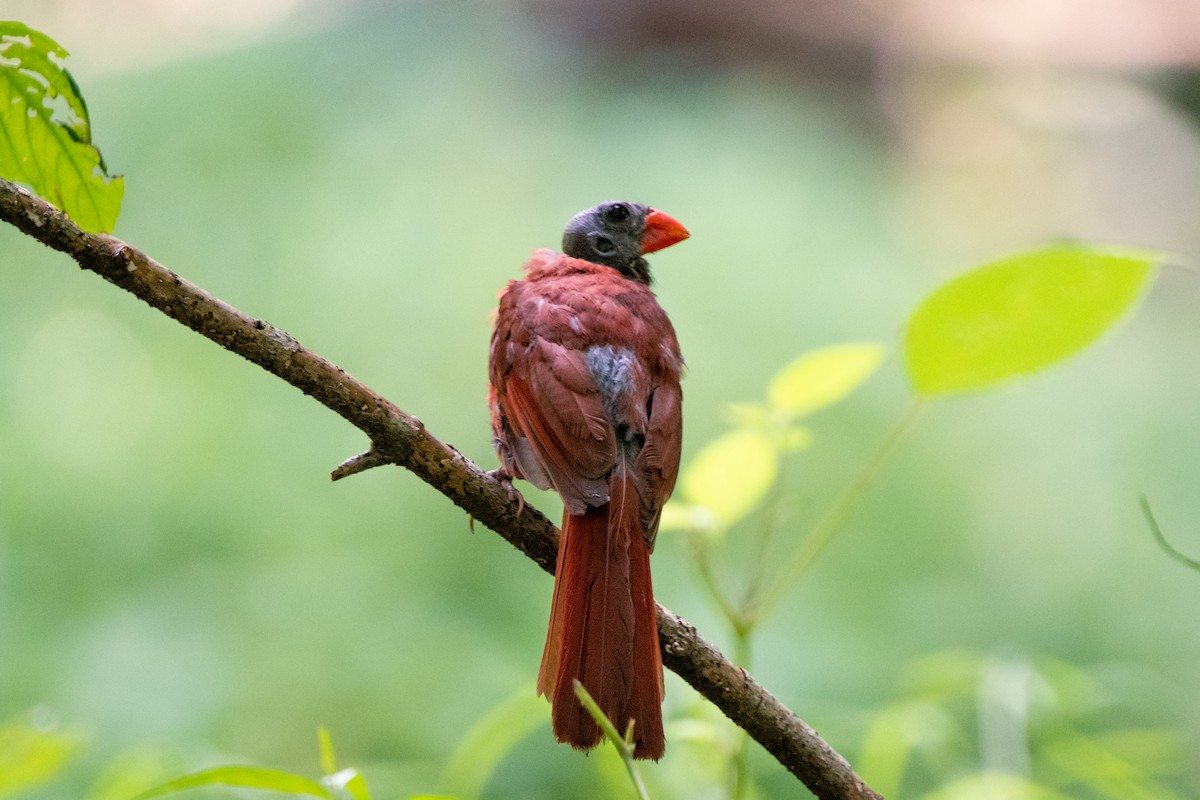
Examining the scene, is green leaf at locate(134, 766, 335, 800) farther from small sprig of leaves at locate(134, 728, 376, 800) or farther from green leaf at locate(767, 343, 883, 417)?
green leaf at locate(767, 343, 883, 417)

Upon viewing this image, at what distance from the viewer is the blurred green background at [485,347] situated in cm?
362

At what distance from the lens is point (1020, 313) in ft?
5.01

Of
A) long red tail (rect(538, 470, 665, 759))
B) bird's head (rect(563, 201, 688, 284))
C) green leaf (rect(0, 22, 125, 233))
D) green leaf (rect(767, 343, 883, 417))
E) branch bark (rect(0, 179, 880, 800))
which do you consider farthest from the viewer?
bird's head (rect(563, 201, 688, 284))

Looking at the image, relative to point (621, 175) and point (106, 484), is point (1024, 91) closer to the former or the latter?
point (621, 175)

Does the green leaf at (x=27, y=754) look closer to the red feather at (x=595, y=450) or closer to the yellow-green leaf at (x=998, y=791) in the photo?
the red feather at (x=595, y=450)

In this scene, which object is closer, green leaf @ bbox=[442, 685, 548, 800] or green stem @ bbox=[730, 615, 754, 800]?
green stem @ bbox=[730, 615, 754, 800]

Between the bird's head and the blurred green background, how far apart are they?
1057mm

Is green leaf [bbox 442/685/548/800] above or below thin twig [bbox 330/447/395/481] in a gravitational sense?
below

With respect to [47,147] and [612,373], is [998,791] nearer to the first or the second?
[612,373]

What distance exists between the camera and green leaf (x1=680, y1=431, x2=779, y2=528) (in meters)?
1.88

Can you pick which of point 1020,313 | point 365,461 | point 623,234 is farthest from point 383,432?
point 623,234

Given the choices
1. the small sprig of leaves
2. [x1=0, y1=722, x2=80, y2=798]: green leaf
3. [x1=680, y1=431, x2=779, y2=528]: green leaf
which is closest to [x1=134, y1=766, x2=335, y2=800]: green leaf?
the small sprig of leaves

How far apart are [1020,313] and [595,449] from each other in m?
0.77

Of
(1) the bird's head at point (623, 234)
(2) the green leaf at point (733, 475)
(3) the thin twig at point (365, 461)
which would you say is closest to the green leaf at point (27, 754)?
(3) the thin twig at point (365, 461)
